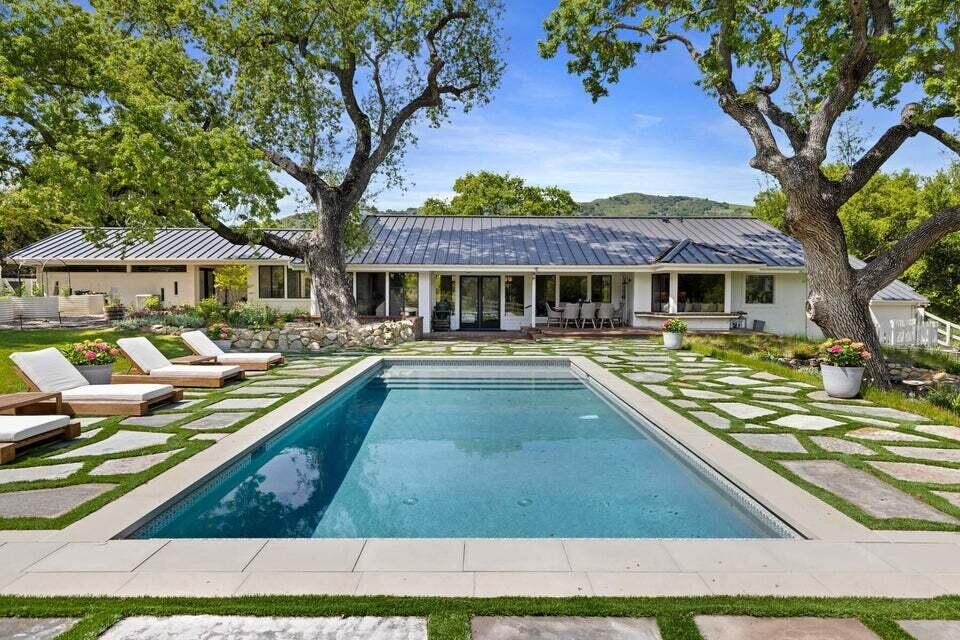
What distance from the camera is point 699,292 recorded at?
1897cm

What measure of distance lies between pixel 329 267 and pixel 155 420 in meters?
10.0

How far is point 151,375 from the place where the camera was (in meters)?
8.70

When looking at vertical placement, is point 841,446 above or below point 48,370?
below

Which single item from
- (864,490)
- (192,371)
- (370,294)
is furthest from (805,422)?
(370,294)

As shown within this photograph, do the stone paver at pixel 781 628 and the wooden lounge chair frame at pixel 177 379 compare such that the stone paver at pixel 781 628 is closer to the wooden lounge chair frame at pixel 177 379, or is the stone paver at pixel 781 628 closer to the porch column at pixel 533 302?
the wooden lounge chair frame at pixel 177 379

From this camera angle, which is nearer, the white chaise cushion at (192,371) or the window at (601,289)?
the white chaise cushion at (192,371)

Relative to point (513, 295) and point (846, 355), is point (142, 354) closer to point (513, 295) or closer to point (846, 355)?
point (846, 355)

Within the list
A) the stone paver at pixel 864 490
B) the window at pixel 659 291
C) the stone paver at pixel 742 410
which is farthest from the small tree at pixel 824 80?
the window at pixel 659 291

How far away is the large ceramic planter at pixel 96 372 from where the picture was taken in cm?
774

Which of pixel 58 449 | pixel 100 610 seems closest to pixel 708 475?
pixel 100 610

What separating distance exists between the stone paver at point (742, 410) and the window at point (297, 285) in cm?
1677

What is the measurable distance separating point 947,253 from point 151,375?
27.9m

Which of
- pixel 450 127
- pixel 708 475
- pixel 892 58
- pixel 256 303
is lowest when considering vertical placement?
pixel 708 475

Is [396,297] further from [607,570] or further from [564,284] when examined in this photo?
[607,570]
